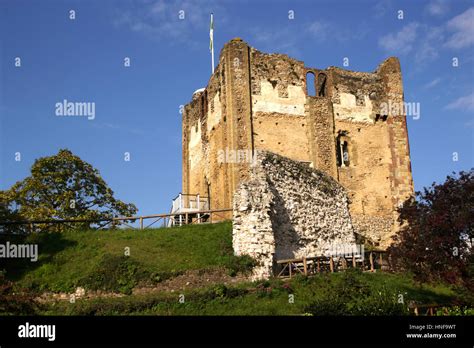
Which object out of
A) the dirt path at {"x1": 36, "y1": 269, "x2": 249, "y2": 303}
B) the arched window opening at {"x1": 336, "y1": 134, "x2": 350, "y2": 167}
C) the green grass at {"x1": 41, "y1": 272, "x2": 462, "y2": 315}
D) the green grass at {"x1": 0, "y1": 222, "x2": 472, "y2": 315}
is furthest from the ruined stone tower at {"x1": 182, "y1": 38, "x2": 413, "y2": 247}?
the green grass at {"x1": 41, "y1": 272, "x2": 462, "y2": 315}

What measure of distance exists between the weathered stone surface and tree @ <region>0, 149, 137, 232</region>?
14.9 metres

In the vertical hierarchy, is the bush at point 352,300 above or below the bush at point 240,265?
below

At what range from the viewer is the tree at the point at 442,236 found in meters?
17.0

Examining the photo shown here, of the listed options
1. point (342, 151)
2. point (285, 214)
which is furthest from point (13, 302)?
point (342, 151)

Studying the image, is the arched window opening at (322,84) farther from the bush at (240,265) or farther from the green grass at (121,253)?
the bush at (240,265)

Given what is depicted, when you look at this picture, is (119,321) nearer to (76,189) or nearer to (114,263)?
(114,263)

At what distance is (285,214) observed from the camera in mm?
24484

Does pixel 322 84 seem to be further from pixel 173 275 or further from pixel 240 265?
pixel 173 275

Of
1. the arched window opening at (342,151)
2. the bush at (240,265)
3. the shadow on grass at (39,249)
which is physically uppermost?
the arched window opening at (342,151)

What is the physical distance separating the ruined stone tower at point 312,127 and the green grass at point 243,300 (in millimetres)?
13938

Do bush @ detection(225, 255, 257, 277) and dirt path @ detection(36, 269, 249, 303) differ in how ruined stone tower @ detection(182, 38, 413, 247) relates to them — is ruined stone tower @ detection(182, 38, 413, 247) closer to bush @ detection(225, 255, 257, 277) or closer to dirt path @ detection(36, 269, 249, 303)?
bush @ detection(225, 255, 257, 277)

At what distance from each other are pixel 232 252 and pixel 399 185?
18.0m

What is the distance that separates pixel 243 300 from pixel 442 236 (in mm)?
6557

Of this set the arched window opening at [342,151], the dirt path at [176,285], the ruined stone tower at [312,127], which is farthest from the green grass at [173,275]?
the arched window opening at [342,151]
